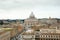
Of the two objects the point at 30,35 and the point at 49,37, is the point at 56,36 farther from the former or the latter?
the point at 30,35

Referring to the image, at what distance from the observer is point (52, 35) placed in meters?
31.8

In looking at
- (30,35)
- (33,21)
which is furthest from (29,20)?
(30,35)

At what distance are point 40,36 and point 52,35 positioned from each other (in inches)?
86.0

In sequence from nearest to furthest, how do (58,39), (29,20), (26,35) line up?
(58,39)
(26,35)
(29,20)

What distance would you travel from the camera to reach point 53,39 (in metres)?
30.9

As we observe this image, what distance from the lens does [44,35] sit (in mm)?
31859

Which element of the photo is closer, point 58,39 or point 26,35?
point 58,39

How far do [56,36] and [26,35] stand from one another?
5910 mm

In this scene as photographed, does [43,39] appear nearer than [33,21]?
Yes

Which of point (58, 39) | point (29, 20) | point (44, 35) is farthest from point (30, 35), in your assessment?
point (29, 20)

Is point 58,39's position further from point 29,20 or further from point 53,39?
point 29,20

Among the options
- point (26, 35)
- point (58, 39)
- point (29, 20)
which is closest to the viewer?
point (58, 39)

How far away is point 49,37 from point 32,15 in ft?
177

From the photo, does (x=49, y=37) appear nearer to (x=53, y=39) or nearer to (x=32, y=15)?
(x=53, y=39)
